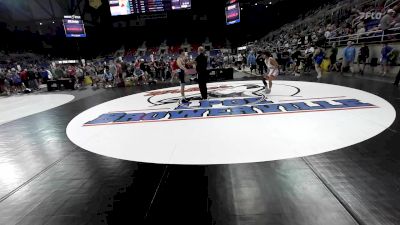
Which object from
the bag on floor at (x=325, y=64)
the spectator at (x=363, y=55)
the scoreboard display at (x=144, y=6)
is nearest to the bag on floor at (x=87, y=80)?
the scoreboard display at (x=144, y=6)

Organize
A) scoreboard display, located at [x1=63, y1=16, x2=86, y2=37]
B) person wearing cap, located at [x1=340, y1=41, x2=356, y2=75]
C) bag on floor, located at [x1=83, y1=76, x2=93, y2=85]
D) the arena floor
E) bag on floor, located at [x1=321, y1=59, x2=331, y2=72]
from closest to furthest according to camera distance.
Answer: the arena floor, person wearing cap, located at [x1=340, y1=41, x2=356, y2=75], bag on floor, located at [x1=321, y1=59, x2=331, y2=72], bag on floor, located at [x1=83, y1=76, x2=93, y2=85], scoreboard display, located at [x1=63, y1=16, x2=86, y2=37]

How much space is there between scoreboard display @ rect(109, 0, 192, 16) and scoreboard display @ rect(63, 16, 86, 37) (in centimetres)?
341

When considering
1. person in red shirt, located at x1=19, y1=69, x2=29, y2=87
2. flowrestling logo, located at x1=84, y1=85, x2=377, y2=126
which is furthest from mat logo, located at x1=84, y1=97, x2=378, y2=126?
person in red shirt, located at x1=19, y1=69, x2=29, y2=87

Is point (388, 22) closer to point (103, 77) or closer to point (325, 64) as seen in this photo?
point (325, 64)

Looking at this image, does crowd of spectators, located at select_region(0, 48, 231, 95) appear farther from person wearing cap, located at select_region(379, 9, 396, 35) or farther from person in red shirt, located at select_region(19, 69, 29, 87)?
person wearing cap, located at select_region(379, 9, 396, 35)

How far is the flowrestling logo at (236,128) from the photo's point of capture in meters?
3.52

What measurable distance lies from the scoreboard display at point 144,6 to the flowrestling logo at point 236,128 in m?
20.7

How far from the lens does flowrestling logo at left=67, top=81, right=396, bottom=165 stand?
11.6ft

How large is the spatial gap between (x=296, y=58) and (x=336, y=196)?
1275 centimetres

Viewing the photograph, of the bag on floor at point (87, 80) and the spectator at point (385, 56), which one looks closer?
the spectator at point (385, 56)

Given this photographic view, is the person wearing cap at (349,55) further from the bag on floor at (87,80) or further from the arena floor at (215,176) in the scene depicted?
the bag on floor at (87,80)

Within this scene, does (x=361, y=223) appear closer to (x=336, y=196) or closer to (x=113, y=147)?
(x=336, y=196)

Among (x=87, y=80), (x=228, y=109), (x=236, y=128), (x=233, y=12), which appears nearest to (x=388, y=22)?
(x=228, y=109)

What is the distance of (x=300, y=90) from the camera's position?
25.7 feet
